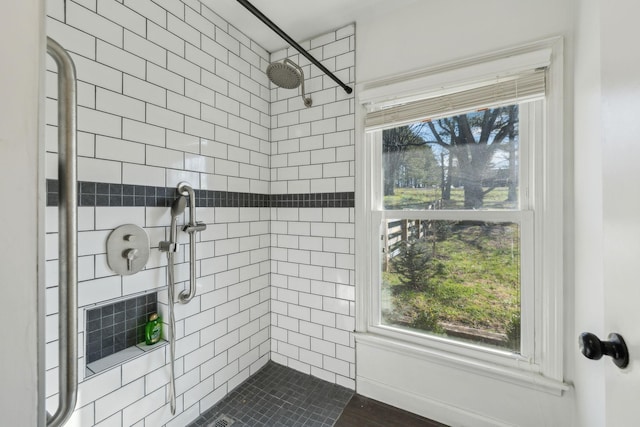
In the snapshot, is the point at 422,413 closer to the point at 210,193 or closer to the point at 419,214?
the point at 419,214

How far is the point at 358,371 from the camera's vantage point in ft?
5.34

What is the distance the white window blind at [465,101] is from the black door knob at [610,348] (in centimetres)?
106

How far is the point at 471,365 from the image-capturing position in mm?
1344

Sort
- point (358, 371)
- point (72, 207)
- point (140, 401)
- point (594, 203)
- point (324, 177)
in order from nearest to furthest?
point (72, 207) → point (594, 203) → point (140, 401) → point (358, 371) → point (324, 177)

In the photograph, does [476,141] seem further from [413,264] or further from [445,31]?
[413,264]

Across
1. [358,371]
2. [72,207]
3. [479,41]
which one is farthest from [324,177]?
[72,207]

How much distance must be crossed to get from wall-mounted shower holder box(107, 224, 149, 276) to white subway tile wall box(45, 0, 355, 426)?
0.03 meters

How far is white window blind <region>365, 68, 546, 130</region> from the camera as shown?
3.98 ft

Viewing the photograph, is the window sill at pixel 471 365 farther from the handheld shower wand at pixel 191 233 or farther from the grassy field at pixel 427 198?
the handheld shower wand at pixel 191 233

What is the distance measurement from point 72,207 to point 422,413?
5.84 ft

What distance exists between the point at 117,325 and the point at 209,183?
0.78m

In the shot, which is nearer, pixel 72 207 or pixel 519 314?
pixel 72 207

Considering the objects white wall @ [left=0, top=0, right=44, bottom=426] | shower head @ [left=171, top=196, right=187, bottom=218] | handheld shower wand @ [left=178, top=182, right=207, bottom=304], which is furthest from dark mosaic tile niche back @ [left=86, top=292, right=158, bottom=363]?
white wall @ [left=0, top=0, right=44, bottom=426]

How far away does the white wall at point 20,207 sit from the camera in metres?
0.27
